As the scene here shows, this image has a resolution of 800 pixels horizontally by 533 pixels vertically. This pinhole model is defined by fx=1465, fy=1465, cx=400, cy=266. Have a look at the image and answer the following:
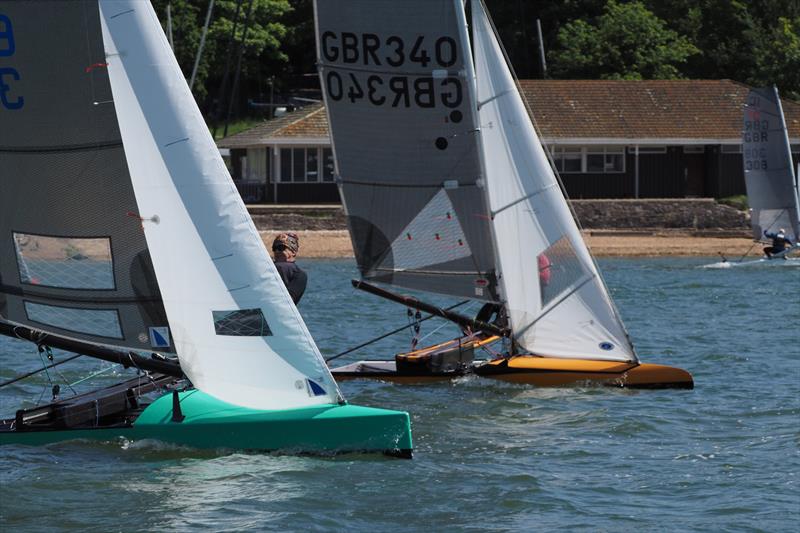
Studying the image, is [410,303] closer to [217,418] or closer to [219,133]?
[217,418]

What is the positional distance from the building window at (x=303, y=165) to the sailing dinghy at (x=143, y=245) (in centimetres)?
3317

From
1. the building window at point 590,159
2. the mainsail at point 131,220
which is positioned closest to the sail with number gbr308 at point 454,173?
the mainsail at point 131,220

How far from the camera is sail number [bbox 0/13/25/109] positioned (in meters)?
9.18

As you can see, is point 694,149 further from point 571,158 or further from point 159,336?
point 159,336

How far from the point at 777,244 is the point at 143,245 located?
84.0 ft

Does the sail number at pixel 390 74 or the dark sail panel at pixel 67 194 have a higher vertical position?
the sail number at pixel 390 74

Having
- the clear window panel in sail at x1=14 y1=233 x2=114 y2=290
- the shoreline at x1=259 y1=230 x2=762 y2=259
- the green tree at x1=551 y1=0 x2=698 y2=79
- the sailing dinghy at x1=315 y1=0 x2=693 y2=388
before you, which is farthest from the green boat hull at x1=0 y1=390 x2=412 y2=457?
the green tree at x1=551 y1=0 x2=698 y2=79

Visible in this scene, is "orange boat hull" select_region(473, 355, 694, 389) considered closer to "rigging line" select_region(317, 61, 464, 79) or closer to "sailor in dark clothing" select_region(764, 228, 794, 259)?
"rigging line" select_region(317, 61, 464, 79)

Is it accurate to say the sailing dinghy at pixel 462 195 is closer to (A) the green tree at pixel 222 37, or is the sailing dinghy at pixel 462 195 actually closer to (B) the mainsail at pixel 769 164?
(B) the mainsail at pixel 769 164

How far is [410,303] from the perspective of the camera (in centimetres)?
1356

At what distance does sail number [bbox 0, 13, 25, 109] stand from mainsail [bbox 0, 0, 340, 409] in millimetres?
40

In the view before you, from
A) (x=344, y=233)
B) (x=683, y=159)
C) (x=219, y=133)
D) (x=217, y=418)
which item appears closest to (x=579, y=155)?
(x=683, y=159)

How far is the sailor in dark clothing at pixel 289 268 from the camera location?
11305 mm

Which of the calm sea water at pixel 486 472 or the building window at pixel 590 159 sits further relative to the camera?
the building window at pixel 590 159
